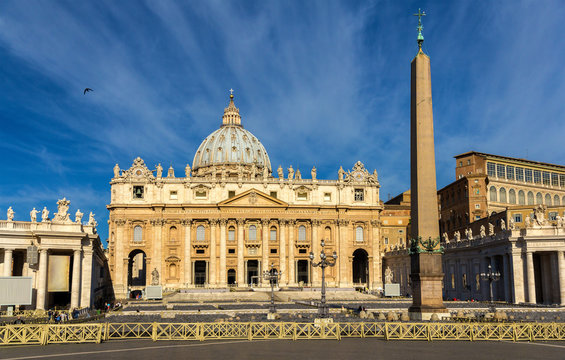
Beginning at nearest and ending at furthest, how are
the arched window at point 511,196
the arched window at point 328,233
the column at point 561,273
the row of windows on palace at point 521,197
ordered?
Answer: the column at point 561,273, the row of windows on palace at point 521,197, the arched window at point 511,196, the arched window at point 328,233

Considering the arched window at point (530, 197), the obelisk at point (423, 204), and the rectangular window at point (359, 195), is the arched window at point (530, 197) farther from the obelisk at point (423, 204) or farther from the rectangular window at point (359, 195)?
the obelisk at point (423, 204)

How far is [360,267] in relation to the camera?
9475cm

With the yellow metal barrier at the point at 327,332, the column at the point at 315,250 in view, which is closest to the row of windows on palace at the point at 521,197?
the column at the point at 315,250

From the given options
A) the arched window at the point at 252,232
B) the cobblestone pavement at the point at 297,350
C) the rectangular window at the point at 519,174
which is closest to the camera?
the cobblestone pavement at the point at 297,350

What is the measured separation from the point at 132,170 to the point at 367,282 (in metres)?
38.2

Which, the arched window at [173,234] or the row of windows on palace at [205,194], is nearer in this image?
the arched window at [173,234]

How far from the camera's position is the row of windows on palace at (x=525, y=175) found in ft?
261

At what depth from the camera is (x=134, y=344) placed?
23109mm

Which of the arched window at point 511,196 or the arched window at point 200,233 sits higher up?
the arched window at point 511,196

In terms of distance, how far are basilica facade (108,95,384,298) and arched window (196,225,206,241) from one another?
14 cm

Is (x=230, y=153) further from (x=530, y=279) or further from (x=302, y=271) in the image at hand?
(x=530, y=279)

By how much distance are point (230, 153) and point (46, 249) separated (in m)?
77.0

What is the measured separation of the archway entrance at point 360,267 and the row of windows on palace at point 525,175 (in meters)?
22.9

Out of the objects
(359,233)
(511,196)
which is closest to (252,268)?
(359,233)
